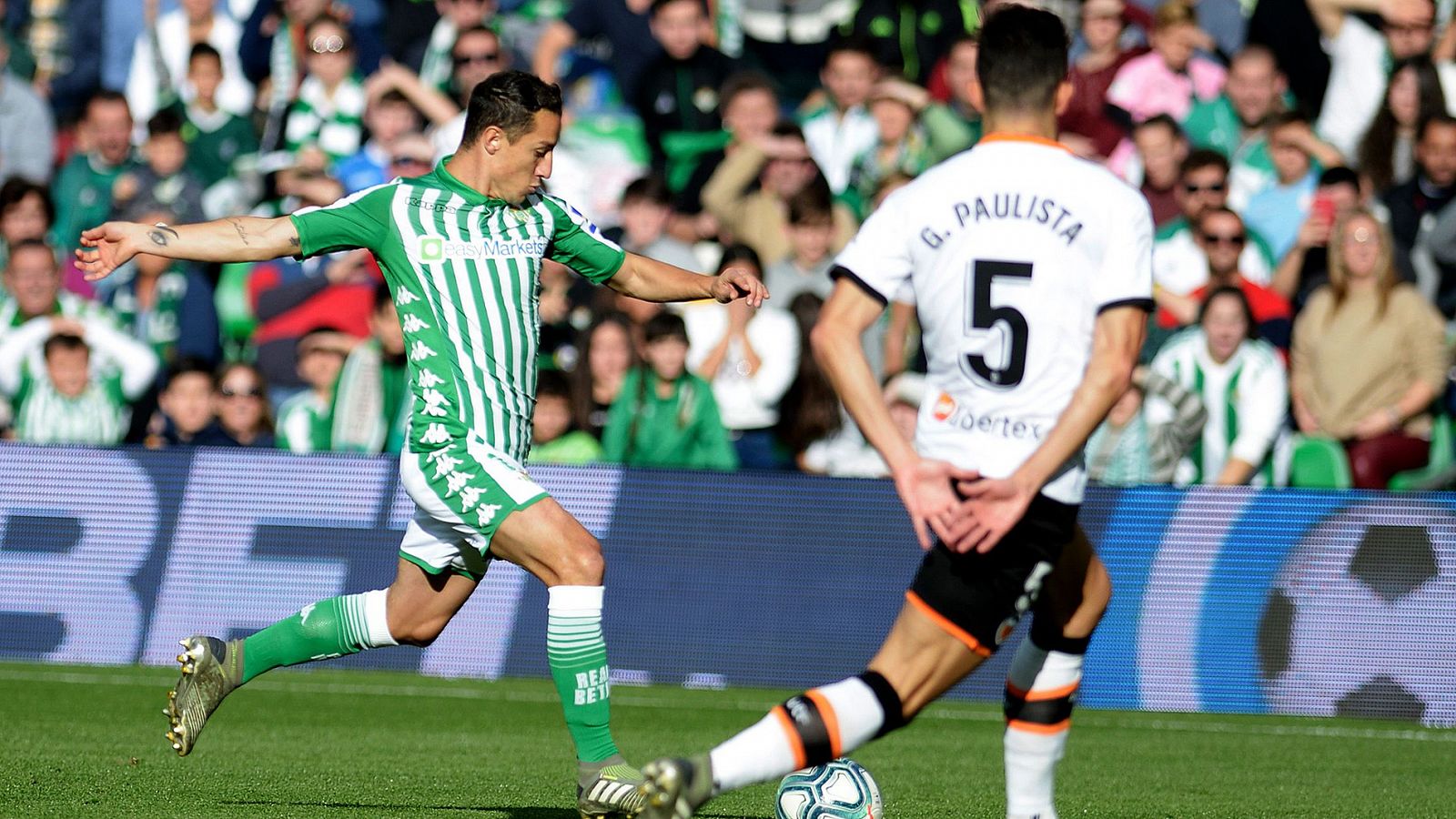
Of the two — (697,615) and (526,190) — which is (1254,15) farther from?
(526,190)

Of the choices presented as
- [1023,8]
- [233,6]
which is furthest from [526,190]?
[233,6]

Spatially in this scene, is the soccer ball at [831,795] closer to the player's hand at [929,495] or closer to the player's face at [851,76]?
the player's hand at [929,495]

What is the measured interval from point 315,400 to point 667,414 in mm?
2362

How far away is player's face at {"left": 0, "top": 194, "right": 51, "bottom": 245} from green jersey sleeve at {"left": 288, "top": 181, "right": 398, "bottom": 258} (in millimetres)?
7823

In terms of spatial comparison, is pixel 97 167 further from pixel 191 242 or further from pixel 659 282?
pixel 659 282

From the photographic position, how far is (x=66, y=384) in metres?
11.9

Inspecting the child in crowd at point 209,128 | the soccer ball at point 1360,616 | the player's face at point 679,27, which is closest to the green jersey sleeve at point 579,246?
the soccer ball at point 1360,616

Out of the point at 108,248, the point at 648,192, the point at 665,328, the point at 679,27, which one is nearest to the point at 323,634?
the point at 108,248

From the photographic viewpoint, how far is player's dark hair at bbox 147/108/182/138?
44.7 ft

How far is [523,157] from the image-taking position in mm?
6125

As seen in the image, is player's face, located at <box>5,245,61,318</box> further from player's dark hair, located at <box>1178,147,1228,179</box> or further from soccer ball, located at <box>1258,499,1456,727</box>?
soccer ball, located at <box>1258,499,1456,727</box>

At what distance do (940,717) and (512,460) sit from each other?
4.23 m

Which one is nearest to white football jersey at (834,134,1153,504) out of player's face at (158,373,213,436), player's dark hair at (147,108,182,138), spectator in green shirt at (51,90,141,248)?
player's face at (158,373,213,436)

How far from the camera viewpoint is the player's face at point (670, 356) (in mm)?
10977
